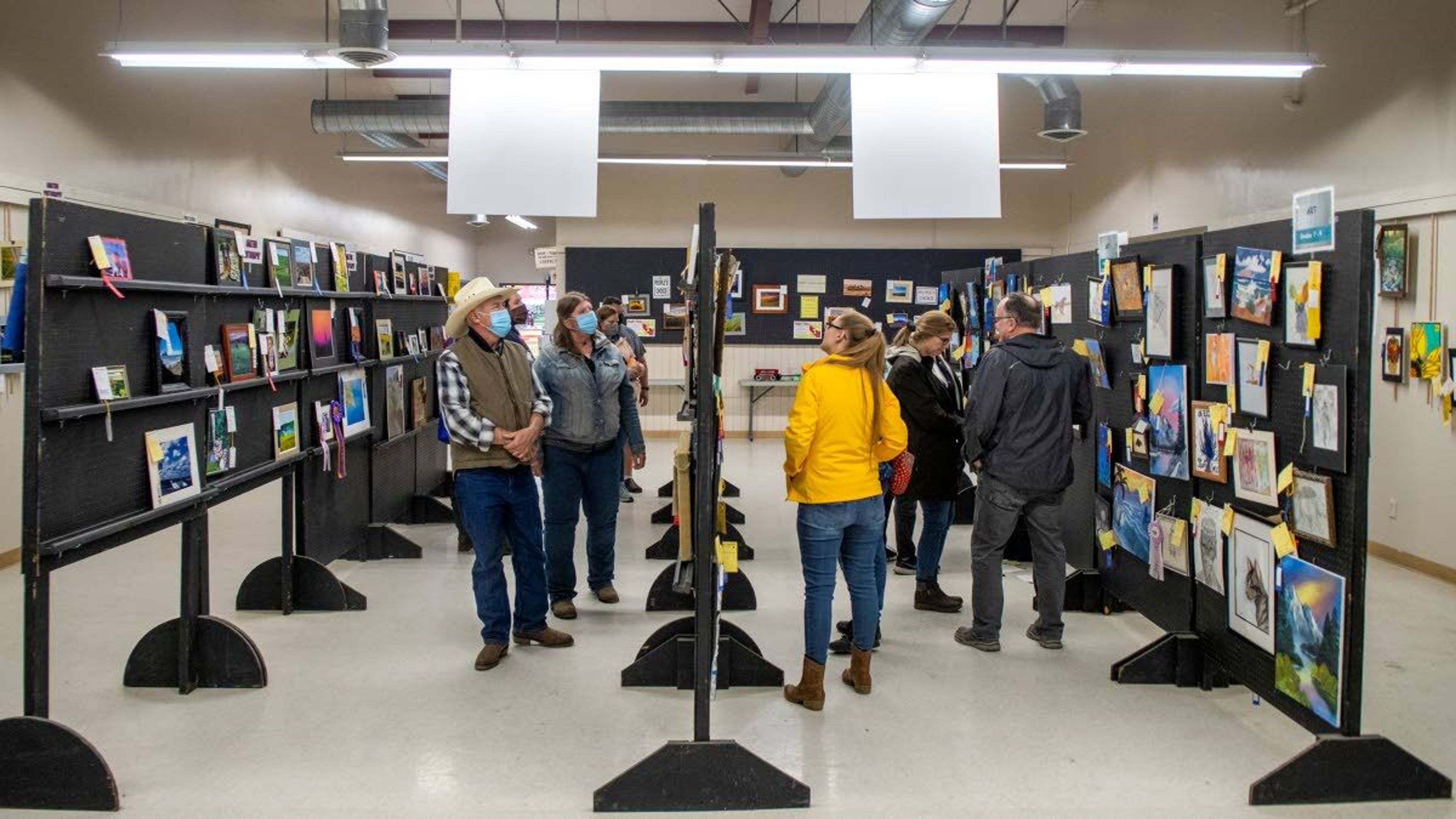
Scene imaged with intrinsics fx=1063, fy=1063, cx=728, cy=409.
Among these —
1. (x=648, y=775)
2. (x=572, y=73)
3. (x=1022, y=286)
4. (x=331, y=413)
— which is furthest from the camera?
(x=1022, y=286)

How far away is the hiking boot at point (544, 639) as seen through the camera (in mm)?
4617

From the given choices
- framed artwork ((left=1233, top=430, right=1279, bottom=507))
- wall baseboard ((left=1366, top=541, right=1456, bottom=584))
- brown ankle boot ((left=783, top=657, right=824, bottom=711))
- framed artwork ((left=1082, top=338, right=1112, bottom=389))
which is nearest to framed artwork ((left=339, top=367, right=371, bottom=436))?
brown ankle boot ((left=783, top=657, right=824, bottom=711))

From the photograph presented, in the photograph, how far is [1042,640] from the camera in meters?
4.73

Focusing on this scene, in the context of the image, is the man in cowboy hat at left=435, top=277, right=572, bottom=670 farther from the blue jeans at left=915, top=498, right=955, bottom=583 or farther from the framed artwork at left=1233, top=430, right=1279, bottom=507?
the framed artwork at left=1233, top=430, right=1279, bottom=507

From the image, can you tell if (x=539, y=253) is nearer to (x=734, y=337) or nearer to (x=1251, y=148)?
(x=734, y=337)

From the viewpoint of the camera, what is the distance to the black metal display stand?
10.3 feet

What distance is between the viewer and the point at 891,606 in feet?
17.6

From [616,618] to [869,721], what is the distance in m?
1.65

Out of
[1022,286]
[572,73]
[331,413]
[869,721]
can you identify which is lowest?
[869,721]

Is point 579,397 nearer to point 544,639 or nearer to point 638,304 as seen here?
point 544,639

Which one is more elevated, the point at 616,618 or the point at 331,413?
the point at 331,413

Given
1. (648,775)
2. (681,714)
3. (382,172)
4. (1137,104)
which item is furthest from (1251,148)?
(382,172)

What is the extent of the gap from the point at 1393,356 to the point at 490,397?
5.47 meters

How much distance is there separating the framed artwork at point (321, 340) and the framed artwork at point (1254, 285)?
4.14m
